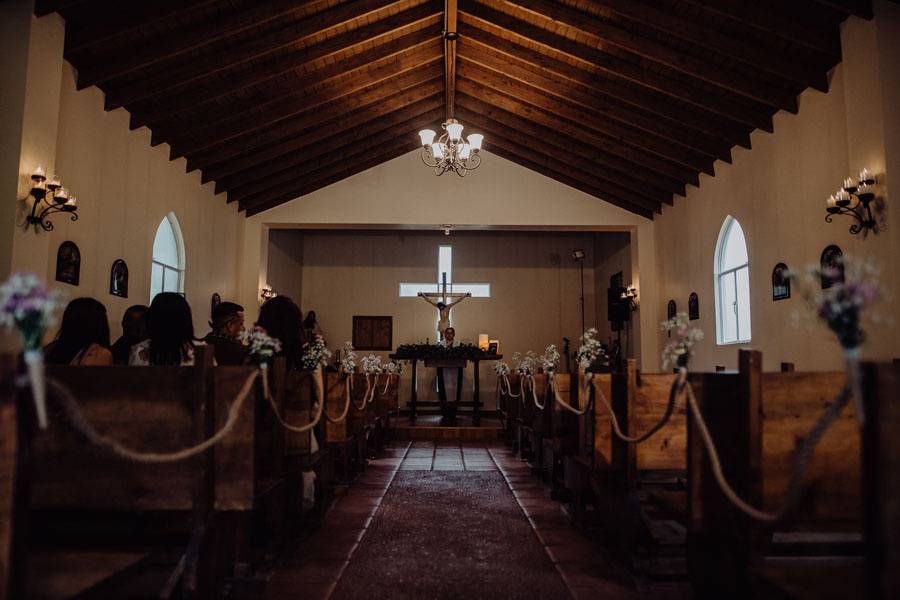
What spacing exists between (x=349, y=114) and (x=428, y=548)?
6939mm

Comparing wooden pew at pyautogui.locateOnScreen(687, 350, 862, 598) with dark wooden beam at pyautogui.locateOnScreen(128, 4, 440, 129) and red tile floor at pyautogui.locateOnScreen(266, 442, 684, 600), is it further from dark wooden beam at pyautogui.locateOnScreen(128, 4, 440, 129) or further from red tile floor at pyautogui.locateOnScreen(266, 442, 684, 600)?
dark wooden beam at pyautogui.locateOnScreen(128, 4, 440, 129)

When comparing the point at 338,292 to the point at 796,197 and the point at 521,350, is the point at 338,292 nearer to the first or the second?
the point at 521,350

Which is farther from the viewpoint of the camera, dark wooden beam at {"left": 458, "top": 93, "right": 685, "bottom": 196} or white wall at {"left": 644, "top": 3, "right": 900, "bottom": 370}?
dark wooden beam at {"left": 458, "top": 93, "right": 685, "bottom": 196}

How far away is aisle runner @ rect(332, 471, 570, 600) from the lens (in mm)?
2619

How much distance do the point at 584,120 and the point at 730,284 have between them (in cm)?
288

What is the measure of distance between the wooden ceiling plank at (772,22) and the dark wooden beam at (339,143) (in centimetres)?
467

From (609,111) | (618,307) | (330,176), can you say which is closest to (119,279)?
(330,176)

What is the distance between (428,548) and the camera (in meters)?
3.22

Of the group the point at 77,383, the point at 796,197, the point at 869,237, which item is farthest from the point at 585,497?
the point at 796,197

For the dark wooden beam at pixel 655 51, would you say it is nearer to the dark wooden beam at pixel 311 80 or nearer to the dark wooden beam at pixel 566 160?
the dark wooden beam at pixel 311 80

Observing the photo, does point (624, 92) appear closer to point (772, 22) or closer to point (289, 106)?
point (772, 22)

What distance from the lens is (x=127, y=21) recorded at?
5.47m

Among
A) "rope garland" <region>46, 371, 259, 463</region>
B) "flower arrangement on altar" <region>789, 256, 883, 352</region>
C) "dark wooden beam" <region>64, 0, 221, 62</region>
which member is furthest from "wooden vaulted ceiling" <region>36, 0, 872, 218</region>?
"flower arrangement on altar" <region>789, 256, 883, 352</region>

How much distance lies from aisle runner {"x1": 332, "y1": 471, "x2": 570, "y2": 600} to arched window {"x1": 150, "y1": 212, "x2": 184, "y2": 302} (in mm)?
5014
